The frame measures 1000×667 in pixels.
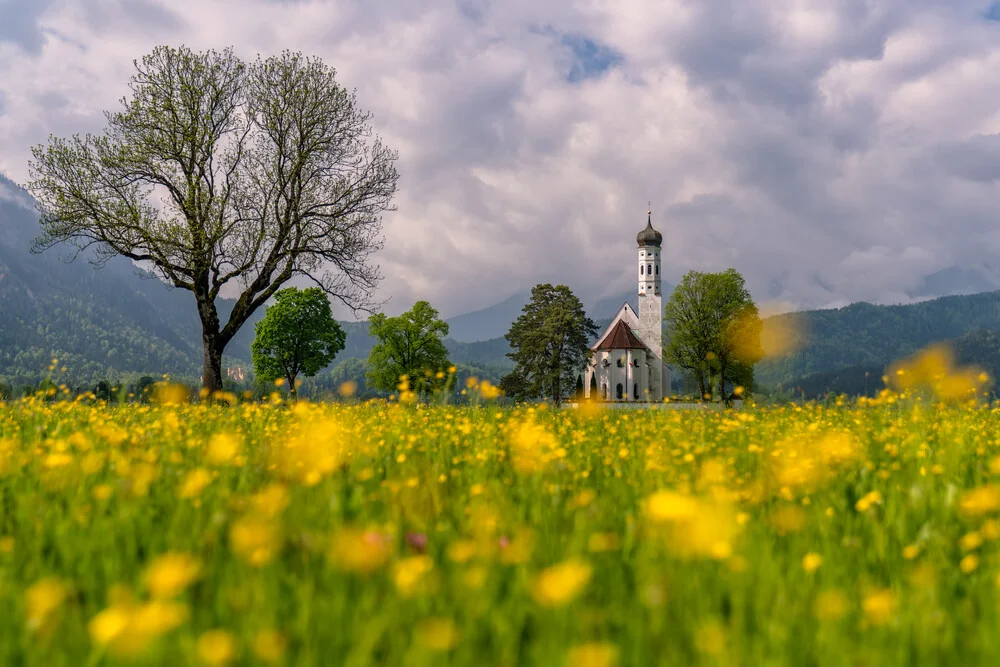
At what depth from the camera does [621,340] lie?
93812mm

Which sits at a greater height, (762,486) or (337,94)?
(337,94)

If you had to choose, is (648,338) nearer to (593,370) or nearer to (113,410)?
(593,370)

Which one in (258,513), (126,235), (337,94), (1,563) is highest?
(337,94)

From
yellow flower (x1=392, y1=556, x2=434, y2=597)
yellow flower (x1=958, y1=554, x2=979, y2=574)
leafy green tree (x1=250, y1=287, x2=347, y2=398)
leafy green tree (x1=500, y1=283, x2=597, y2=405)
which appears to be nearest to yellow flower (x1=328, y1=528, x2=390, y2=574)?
yellow flower (x1=392, y1=556, x2=434, y2=597)

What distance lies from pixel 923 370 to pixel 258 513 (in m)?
9.62

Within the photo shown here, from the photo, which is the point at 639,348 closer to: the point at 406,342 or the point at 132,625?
the point at 406,342

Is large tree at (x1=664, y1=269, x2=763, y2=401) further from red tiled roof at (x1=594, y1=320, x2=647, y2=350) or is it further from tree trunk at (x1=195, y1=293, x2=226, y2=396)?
tree trunk at (x1=195, y1=293, x2=226, y2=396)

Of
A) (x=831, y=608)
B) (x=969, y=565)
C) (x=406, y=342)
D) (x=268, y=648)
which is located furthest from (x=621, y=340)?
(x=268, y=648)

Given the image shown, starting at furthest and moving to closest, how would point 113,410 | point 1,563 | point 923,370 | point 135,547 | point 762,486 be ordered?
point 113,410 → point 923,370 → point 762,486 → point 135,547 → point 1,563

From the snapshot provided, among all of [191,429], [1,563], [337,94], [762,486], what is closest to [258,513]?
[1,563]

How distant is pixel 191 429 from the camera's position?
24.5 feet

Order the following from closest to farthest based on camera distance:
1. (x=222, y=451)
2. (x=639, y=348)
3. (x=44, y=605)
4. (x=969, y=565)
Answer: (x=44, y=605) → (x=969, y=565) → (x=222, y=451) → (x=639, y=348)

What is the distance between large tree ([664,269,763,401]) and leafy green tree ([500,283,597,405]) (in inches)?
348

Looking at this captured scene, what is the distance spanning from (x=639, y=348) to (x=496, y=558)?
93.0 m
